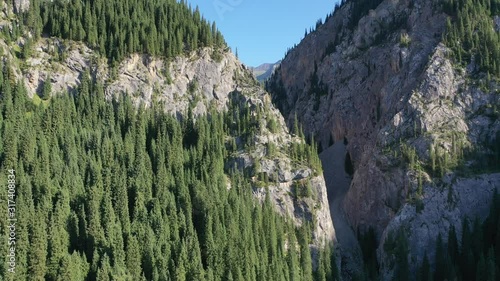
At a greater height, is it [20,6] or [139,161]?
[20,6]

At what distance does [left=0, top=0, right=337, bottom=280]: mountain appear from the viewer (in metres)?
105

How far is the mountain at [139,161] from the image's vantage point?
105 meters

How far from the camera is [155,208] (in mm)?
121250

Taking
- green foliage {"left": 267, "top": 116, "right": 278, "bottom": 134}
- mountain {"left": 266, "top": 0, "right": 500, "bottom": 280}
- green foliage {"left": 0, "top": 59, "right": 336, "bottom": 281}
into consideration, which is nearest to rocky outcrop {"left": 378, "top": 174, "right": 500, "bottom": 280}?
Answer: mountain {"left": 266, "top": 0, "right": 500, "bottom": 280}

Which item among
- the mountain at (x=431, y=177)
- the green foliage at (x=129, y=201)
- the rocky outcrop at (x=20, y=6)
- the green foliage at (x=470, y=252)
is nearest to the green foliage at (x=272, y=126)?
the green foliage at (x=129, y=201)

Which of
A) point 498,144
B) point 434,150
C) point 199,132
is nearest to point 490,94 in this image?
point 498,144

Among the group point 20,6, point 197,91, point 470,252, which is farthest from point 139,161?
point 470,252

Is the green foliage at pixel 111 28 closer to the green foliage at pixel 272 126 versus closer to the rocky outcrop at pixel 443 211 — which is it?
the green foliage at pixel 272 126

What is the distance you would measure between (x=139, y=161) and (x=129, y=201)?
1559cm

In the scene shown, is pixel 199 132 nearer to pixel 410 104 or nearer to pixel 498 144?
pixel 410 104

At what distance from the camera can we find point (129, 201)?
125188 mm

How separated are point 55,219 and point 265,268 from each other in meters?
53.1

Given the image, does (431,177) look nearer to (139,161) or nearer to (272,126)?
(272,126)

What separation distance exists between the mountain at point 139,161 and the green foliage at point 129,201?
0.41 metres
